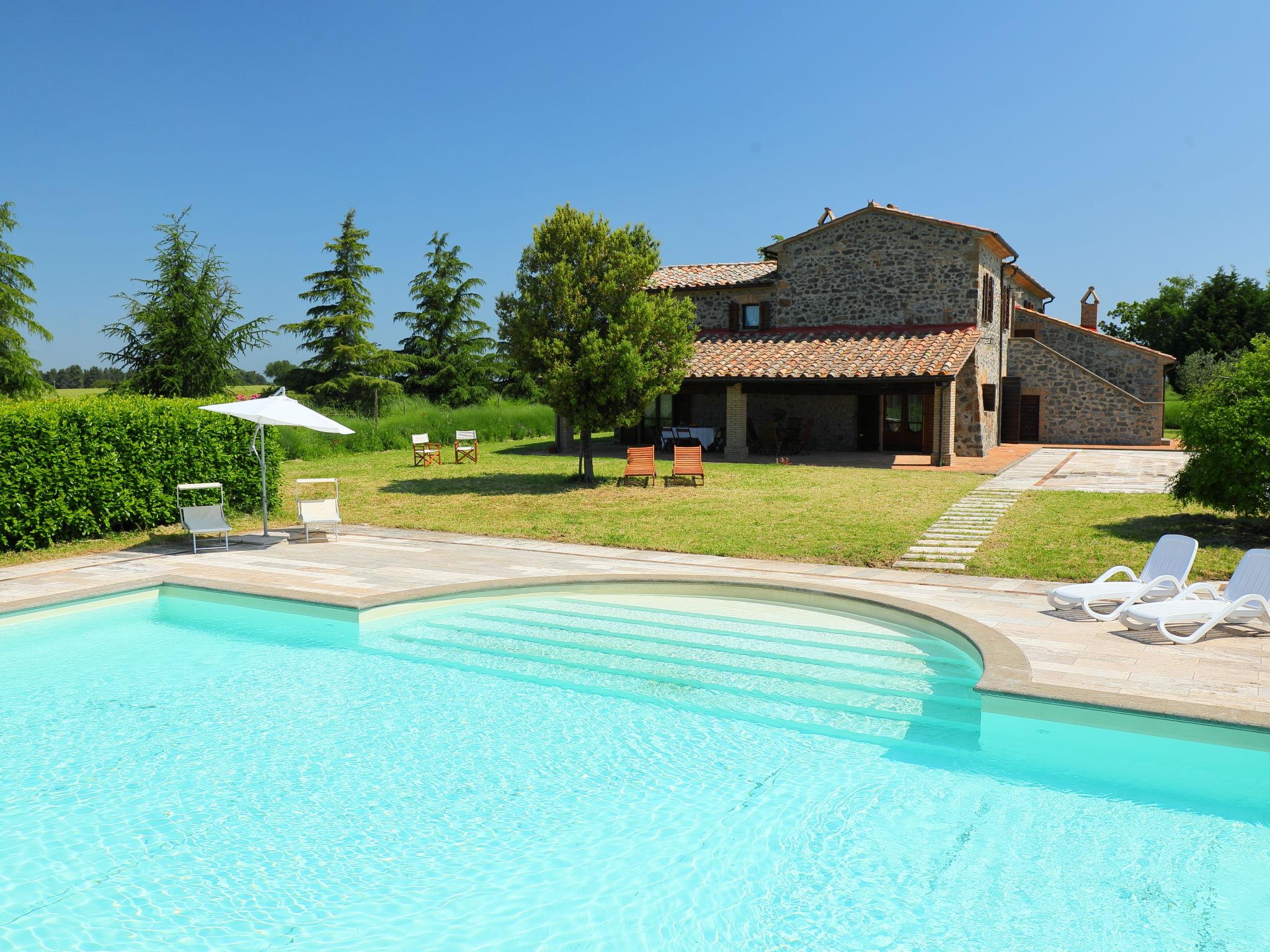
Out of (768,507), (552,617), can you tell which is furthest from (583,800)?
(768,507)

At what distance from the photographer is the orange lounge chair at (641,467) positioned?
18172 mm

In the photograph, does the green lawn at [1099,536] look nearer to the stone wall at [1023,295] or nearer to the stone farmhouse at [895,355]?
the stone farmhouse at [895,355]

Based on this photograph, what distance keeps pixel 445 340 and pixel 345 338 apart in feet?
18.5

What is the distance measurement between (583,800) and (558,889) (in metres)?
0.88

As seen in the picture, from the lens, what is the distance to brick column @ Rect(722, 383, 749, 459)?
80.3 ft

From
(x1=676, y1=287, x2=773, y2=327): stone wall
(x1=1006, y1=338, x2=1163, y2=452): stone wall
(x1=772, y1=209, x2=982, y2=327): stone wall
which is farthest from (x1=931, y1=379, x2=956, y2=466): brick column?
(x1=1006, y1=338, x2=1163, y2=452): stone wall

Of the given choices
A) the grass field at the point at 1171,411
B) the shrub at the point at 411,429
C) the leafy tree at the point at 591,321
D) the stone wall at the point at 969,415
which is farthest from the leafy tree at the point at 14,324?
the grass field at the point at 1171,411

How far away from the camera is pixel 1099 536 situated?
38.3 feet

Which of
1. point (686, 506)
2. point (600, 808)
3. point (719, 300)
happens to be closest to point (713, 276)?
point (719, 300)

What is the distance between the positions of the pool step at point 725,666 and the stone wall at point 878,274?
19061 mm

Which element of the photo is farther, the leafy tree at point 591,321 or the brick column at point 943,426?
the brick column at point 943,426

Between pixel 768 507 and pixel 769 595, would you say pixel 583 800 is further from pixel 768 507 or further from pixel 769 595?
pixel 768 507

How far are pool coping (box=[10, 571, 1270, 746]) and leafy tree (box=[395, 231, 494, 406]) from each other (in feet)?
122

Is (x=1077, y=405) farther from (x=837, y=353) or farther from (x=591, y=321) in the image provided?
(x=591, y=321)
